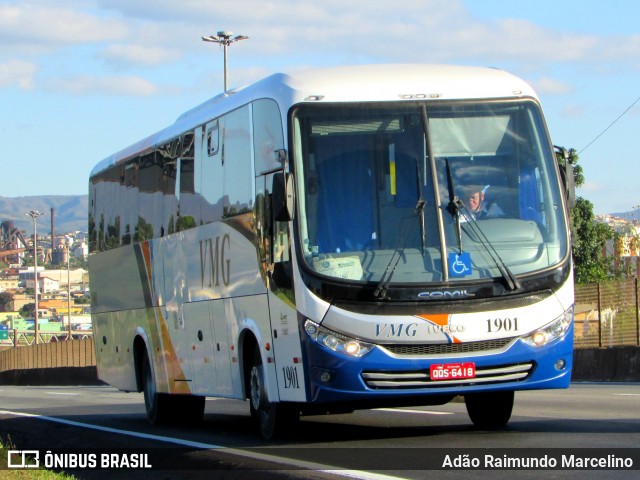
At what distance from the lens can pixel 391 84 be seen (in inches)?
508

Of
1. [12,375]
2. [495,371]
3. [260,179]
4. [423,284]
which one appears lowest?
[12,375]

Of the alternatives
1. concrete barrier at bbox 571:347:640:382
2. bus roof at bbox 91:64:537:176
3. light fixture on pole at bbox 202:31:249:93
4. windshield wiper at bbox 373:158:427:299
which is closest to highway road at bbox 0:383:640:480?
windshield wiper at bbox 373:158:427:299

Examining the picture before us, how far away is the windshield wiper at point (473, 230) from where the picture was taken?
12141mm

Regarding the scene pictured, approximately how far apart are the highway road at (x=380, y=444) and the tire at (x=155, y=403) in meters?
0.39

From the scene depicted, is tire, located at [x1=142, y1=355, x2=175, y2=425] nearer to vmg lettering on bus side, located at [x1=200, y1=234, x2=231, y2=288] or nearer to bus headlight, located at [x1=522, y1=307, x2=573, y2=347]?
vmg lettering on bus side, located at [x1=200, y1=234, x2=231, y2=288]

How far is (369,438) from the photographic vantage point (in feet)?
43.2

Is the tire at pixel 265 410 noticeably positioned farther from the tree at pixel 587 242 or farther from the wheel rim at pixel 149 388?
the tree at pixel 587 242

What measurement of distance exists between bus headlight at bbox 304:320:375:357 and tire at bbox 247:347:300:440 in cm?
146

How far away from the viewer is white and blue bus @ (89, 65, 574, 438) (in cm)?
1198

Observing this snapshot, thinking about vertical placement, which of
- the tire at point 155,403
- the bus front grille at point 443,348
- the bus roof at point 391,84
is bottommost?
the tire at point 155,403

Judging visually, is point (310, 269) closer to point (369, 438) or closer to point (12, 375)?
point (369, 438)

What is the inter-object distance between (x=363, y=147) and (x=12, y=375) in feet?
138


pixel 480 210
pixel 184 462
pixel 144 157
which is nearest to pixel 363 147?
pixel 480 210

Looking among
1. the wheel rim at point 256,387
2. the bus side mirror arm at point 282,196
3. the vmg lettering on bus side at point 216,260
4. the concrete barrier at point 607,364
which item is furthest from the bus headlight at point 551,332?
the concrete barrier at point 607,364
